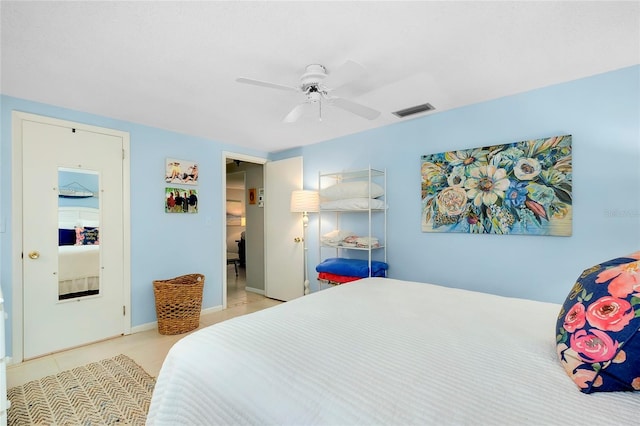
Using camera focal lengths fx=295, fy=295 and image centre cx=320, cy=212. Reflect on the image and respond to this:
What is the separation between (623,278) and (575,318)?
19 cm

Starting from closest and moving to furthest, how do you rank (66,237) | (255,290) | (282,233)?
(66,237), (282,233), (255,290)

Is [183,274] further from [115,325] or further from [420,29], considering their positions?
[420,29]

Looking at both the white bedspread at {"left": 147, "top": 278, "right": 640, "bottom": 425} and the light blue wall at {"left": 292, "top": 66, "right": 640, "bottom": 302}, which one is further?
the light blue wall at {"left": 292, "top": 66, "right": 640, "bottom": 302}

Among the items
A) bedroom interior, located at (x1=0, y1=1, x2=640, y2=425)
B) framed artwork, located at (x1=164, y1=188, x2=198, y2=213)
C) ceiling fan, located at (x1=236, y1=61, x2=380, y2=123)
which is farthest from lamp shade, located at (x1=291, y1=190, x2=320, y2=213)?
→ ceiling fan, located at (x1=236, y1=61, x2=380, y2=123)

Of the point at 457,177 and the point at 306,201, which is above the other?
the point at 457,177

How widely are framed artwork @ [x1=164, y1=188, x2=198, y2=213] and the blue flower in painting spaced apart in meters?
3.39

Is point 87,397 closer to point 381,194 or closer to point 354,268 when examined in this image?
point 354,268

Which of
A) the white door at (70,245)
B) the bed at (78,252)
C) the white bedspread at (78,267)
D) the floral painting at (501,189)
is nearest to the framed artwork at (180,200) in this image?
the white door at (70,245)

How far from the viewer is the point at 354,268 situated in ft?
10.5

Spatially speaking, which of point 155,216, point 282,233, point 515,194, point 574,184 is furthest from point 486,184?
point 155,216

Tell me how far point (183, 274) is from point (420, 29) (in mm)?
3452

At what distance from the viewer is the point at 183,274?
11.8 feet

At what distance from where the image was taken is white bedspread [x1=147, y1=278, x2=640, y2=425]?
0.78 m

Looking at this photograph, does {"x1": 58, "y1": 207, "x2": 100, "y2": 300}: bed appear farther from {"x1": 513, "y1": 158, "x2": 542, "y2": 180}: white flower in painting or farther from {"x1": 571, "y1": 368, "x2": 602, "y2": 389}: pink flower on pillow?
{"x1": 513, "y1": 158, "x2": 542, "y2": 180}: white flower in painting
